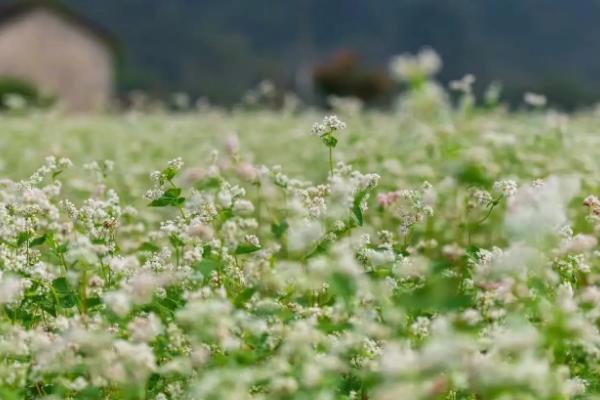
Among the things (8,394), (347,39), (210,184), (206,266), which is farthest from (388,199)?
(347,39)

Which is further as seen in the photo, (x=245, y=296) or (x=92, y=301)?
(x=92, y=301)

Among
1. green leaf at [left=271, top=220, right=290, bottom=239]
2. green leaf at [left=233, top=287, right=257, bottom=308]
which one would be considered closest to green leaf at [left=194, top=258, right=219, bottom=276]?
green leaf at [left=233, top=287, right=257, bottom=308]

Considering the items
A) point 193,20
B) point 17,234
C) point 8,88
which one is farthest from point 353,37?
point 17,234

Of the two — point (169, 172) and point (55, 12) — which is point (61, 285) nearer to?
point (169, 172)

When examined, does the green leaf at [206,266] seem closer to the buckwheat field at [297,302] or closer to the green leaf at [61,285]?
the buckwheat field at [297,302]

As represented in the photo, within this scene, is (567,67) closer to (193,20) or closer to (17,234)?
(193,20)

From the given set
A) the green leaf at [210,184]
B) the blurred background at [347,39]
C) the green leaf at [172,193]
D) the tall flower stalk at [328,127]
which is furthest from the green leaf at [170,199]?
the blurred background at [347,39]

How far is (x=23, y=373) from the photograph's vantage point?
288 centimetres

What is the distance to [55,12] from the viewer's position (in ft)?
141

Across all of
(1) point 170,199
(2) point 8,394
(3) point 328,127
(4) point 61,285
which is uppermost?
(3) point 328,127

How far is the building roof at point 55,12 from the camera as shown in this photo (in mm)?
42250

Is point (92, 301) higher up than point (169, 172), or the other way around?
point (169, 172)

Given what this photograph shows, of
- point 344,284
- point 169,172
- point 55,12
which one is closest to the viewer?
point 344,284

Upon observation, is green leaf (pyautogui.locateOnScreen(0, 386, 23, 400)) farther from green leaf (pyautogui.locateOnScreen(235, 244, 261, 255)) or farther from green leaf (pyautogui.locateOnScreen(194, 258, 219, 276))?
green leaf (pyautogui.locateOnScreen(235, 244, 261, 255))
